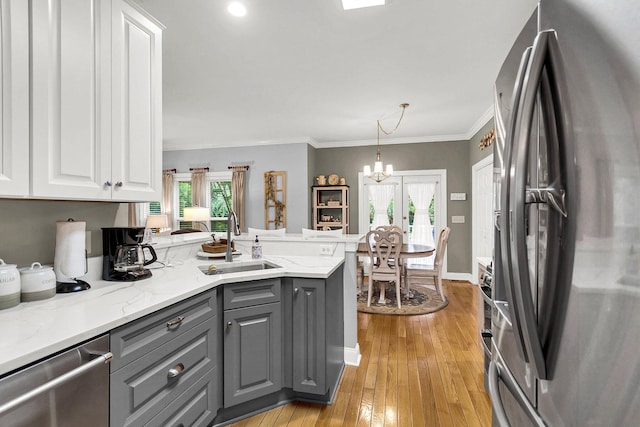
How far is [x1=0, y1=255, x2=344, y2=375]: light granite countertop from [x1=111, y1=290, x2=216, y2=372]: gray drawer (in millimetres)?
42

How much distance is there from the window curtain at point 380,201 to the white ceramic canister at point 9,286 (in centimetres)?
537

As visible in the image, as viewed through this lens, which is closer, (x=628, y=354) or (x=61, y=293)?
(x=628, y=354)

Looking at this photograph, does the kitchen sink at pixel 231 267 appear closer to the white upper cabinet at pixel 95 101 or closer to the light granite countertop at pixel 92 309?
the light granite countertop at pixel 92 309

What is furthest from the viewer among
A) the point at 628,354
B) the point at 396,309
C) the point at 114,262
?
the point at 396,309

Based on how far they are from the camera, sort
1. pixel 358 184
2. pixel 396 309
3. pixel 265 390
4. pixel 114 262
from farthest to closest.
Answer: pixel 358 184 → pixel 396 309 → pixel 265 390 → pixel 114 262

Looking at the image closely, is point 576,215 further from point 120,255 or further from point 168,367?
point 120,255

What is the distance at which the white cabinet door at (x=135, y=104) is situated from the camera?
157cm

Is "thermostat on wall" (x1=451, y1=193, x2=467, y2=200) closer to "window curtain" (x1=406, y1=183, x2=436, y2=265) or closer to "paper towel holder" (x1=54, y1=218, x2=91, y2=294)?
"window curtain" (x1=406, y1=183, x2=436, y2=265)

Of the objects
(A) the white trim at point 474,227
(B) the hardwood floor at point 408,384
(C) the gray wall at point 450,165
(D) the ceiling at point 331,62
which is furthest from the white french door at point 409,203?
(B) the hardwood floor at point 408,384

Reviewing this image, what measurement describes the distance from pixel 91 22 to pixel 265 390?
7.06 ft

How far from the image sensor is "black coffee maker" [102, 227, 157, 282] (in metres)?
1.73

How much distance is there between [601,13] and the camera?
51cm

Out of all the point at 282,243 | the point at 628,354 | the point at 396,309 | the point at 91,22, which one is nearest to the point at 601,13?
the point at 628,354

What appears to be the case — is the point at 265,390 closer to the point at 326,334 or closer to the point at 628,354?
the point at 326,334
